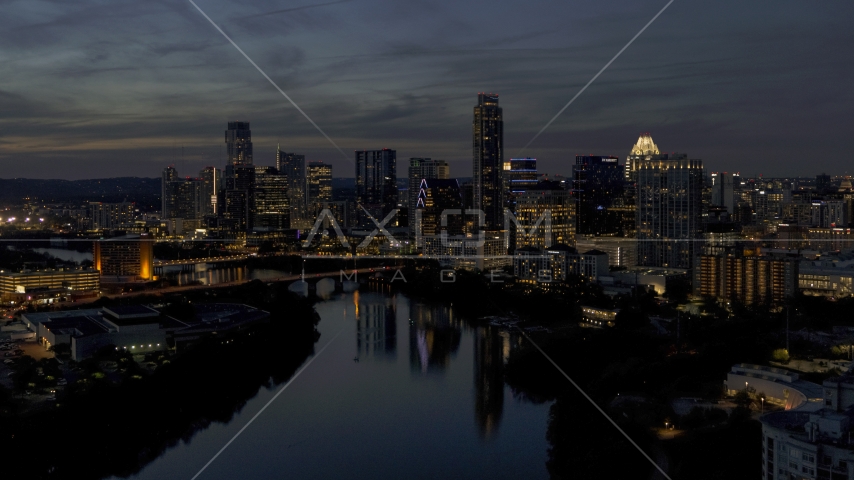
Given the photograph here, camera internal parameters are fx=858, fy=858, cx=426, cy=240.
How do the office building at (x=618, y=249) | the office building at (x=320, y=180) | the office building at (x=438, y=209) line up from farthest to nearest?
the office building at (x=320, y=180), the office building at (x=438, y=209), the office building at (x=618, y=249)

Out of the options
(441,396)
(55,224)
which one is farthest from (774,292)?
(55,224)

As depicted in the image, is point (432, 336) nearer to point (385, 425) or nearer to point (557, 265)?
point (385, 425)

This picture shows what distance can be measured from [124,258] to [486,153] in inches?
313

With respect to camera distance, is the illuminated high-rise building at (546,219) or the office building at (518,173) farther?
the office building at (518,173)

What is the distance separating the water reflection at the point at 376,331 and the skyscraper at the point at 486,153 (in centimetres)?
756

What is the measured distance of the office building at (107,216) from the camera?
23.3 meters

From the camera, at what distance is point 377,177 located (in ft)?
80.9

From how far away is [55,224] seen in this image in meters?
22.8

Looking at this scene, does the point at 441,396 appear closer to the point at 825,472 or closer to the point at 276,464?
the point at 276,464

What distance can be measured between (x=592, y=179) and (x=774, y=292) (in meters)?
10.4

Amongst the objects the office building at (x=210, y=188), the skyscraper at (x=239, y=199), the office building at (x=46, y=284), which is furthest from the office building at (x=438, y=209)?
the office building at (x=210, y=188)

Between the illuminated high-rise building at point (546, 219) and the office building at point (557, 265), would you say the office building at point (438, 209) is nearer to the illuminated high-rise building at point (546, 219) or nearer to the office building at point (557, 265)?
the illuminated high-rise building at point (546, 219)

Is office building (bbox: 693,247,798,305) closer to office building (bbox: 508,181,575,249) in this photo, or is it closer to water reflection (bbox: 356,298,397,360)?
water reflection (bbox: 356,298,397,360)

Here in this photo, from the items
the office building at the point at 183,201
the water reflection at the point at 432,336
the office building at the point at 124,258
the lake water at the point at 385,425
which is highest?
the office building at the point at 183,201
